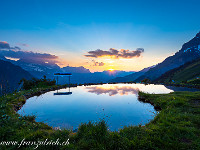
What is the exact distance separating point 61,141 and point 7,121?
294cm

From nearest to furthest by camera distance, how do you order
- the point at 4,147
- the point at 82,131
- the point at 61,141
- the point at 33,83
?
the point at 4,147 < the point at 61,141 < the point at 82,131 < the point at 33,83

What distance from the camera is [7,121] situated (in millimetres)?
4191

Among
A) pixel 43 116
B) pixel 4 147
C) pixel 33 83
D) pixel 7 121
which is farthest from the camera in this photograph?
pixel 33 83

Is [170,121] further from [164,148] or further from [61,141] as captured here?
[61,141]

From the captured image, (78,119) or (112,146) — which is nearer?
(112,146)

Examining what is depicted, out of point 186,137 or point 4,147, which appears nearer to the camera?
point 4,147

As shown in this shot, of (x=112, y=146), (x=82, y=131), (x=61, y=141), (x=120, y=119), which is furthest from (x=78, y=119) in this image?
(x=112, y=146)

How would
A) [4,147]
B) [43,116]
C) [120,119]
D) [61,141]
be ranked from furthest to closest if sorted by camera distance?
1. [43,116]
2. [120,119]
3. [61,141]
4. [4,147]

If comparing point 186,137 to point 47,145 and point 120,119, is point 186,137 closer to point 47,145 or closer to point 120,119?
point 120,119

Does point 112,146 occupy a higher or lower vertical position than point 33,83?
lower

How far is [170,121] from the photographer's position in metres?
4.43

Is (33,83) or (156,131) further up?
(33,83)

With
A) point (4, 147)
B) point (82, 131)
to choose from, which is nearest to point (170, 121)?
point (82, 131)

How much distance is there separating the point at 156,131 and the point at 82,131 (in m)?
2.87
